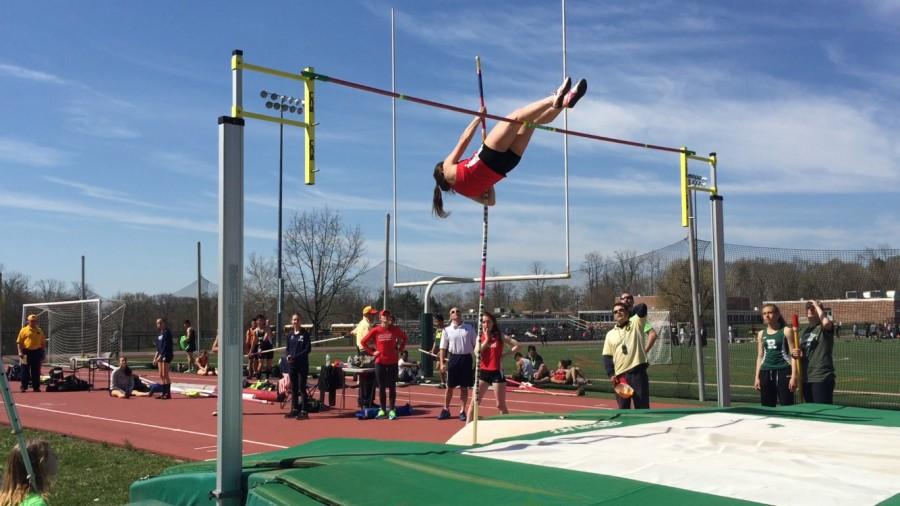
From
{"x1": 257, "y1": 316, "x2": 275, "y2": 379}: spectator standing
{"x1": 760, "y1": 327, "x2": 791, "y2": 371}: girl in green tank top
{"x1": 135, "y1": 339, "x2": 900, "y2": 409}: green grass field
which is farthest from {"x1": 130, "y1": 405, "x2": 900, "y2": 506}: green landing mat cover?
{"x1": 257, "y1": 316, "x2": 275, "y2": 379}: spectator standing

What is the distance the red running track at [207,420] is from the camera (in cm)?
827

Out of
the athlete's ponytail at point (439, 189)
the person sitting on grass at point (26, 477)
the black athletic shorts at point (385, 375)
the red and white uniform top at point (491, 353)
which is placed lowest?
the black athletic shorts at point (385, 375)

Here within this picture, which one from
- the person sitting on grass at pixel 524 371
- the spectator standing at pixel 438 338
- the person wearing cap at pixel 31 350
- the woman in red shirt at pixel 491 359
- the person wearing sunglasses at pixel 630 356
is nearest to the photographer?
the person wearing sunglasses at pixel 630 356

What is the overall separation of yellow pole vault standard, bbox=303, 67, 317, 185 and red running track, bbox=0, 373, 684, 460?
13.5 ft

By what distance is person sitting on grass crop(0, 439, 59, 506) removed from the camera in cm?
323

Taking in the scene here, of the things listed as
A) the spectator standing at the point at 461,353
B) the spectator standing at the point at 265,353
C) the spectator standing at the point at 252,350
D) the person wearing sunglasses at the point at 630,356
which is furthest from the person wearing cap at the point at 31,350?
the person wearing sunglasses at the point at 630,356

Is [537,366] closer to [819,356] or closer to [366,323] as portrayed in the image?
[366,323]

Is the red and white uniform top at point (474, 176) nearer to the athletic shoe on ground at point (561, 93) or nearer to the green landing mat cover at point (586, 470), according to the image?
the athletic shoe on ground at point (561, 93)

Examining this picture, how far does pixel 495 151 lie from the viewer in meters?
Result: 4.76

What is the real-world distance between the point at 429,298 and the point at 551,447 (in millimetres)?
10712

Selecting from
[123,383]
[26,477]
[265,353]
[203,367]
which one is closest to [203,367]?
[203,367]

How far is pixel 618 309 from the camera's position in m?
7.15

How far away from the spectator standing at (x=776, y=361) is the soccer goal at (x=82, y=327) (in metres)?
14.6

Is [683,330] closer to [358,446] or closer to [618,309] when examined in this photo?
[618,309]
